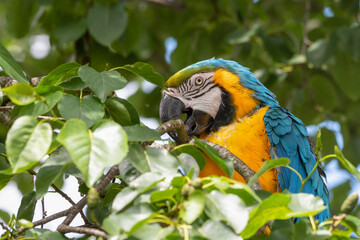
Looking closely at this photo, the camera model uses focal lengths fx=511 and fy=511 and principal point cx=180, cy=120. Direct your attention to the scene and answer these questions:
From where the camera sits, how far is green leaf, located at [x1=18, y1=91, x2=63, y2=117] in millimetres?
1325

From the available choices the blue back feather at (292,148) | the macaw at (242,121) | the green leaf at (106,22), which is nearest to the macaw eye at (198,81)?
the macaw at (242,121)

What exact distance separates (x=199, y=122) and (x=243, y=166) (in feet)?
3.07

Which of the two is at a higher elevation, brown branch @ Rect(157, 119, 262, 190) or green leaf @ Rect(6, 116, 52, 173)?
green leaf @ Rect(6, 116, 52, 173)

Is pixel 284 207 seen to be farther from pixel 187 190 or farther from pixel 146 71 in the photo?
pixel 146 71

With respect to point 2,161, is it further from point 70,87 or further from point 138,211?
point 138,211

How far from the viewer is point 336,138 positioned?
3719mm

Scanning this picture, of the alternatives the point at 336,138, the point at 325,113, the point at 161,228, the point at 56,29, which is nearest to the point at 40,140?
the point at 161,228

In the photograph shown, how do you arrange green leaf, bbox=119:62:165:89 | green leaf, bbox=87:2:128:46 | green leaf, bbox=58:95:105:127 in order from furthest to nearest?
green leaf, bbox=87:2:128:46, green leaf, bbox=119:62:165:89, green leaf, bbox=58:95:105:127

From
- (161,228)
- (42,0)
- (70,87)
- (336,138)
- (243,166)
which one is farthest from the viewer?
(336,138)

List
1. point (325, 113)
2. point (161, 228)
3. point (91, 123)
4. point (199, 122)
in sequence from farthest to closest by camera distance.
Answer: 1. point (325, 113)
2. point (199, 122)
3. point (91, 123)
4. point (161, 228)

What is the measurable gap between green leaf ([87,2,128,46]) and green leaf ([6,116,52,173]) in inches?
80.9

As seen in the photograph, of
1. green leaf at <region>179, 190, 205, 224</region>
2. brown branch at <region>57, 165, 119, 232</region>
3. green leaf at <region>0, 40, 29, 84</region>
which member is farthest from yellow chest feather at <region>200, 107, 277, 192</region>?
green leaf at <region>179, 190, 205, 224</region>

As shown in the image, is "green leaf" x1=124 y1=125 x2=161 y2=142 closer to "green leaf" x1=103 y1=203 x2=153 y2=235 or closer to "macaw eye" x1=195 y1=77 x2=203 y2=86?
"green leaf" x1=103 y1=203 x2=153 y2=235

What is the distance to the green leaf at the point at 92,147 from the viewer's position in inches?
42.5
